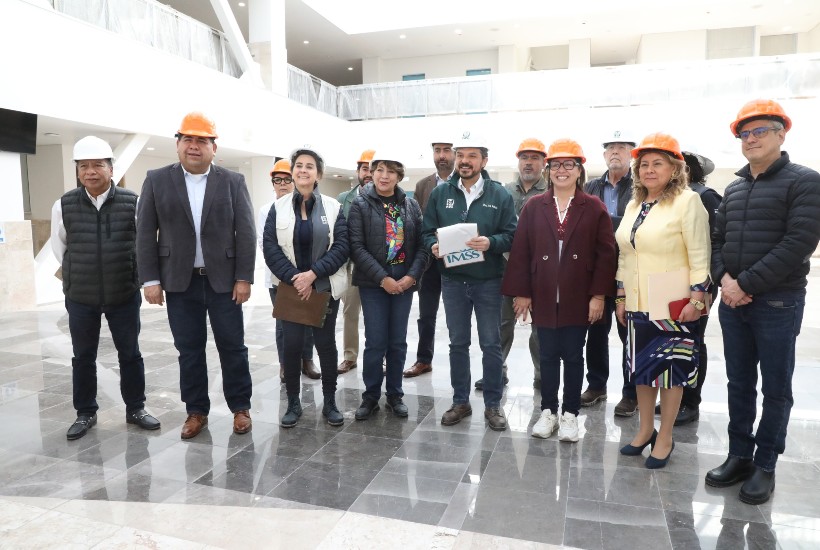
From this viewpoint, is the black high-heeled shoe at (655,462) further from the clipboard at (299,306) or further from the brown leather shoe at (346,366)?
the brown leather shoe at (346,366)

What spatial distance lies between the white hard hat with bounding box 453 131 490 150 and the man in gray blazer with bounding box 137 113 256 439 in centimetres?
153

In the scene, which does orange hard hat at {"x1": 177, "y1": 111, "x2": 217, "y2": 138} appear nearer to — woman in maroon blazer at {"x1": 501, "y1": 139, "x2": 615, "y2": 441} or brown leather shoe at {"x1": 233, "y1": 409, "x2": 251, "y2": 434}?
brown leather shoe at {"x1": 233, "y1": 409, "x2": 251, "y2": 434}

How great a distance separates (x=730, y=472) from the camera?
10.1ft

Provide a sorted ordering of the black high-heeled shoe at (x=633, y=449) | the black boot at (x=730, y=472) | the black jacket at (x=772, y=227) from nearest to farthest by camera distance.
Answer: the black jacket at (x=772, y=227) → the black boot at (x=730, y=472) → the black high-heeled shoe at (x=633, y=449)

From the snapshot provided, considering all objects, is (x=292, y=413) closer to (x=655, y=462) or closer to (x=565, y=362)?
(x=565, y=362)

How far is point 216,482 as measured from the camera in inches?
124

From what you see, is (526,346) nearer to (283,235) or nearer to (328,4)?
(283,235)

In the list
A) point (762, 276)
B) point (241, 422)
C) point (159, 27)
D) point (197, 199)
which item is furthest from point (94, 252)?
point (159, 27)

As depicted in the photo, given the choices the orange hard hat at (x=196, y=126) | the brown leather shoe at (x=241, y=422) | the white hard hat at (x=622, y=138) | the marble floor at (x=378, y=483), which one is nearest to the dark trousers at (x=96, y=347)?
the marble floor at (x=378, y=483)

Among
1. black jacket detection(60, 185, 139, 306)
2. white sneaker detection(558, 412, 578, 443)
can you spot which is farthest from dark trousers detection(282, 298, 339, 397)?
white sneaker detection(558, 412, 578, 443)

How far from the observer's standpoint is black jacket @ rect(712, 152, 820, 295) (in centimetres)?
275

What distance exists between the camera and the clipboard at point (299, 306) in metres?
3.86

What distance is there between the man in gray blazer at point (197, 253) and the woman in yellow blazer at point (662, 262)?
248cm

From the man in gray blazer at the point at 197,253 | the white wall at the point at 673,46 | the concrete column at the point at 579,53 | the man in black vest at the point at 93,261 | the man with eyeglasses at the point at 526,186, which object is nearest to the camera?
the man in gray blazer at the point at 197,253
